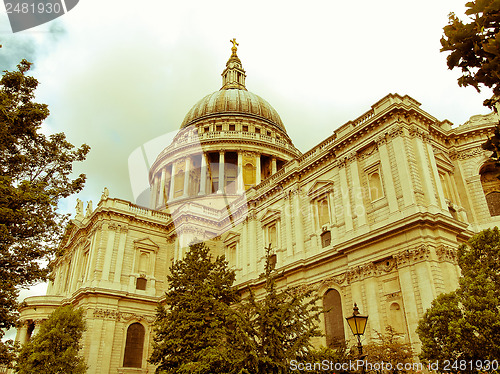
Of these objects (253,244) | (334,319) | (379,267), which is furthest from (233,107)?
(379,267)

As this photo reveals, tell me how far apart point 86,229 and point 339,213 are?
24689 mm

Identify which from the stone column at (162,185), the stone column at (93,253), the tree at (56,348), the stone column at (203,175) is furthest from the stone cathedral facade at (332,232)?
the stone column at (162,185)

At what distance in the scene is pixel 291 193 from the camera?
90.0 feet

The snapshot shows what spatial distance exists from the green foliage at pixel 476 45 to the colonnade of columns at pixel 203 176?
36.6 meters

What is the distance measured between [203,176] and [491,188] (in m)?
30.3

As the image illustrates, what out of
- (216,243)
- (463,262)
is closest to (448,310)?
(463,262)

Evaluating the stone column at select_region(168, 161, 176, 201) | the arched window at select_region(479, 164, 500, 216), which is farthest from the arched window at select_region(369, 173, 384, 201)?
the stone column at select_region(168, 161, 176, 201)

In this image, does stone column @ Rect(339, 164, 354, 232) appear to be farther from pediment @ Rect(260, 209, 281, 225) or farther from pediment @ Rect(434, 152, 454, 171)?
pediment @ Rect(260, 209, 281, 225)

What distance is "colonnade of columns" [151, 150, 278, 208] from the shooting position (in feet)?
147

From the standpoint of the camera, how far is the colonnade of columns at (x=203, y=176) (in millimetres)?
44844

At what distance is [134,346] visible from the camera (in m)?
31.4

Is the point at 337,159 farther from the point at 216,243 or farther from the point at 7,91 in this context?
the point at 7,91

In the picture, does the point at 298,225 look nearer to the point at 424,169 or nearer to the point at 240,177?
the point at 424,169

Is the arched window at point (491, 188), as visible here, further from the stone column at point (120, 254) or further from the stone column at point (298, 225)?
the stone column at point (120, 254)
